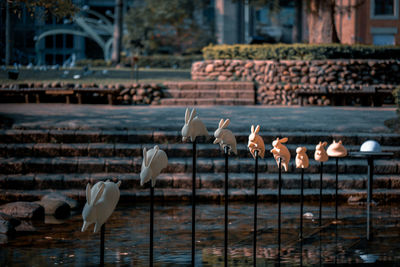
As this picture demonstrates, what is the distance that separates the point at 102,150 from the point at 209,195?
2.07 meters

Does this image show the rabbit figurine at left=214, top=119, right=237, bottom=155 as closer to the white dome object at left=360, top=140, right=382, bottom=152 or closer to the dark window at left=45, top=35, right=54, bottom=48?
the white dome object at left=360, top=140, right=382, bottom=152

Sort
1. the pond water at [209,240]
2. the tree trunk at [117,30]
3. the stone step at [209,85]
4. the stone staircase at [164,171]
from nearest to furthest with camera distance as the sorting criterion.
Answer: the pond water at [209,240]
the stone staircase at [164,171]
the stone step at [209,85]
the tree trunk at [117,30]

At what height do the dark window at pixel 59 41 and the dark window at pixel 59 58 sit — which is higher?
the dark window at pixel 59 41

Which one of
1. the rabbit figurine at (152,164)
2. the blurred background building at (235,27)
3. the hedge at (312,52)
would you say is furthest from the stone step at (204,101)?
the blurred background building at (235,27)

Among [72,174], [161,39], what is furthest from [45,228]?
[161,39]

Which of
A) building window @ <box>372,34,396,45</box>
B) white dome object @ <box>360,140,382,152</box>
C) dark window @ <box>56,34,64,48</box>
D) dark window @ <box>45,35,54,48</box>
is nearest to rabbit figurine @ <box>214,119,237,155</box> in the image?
white dome object @ <box>360,140,382,152</box>

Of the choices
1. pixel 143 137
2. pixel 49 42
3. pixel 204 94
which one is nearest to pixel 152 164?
pixel 143 137

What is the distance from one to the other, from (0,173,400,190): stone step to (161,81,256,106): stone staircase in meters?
8.02

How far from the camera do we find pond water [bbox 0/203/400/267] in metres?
5.64

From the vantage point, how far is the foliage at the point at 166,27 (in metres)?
36.5

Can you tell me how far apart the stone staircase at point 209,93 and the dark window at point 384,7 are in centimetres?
1986

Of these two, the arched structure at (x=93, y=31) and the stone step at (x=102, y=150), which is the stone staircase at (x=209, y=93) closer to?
the stone step at (x=102, y=150)

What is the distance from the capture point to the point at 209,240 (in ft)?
21.2

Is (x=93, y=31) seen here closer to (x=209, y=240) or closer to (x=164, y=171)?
(x=164, y=171)
